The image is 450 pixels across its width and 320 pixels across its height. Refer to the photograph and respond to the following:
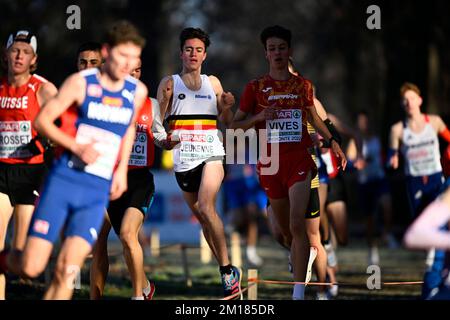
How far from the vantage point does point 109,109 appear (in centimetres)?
801

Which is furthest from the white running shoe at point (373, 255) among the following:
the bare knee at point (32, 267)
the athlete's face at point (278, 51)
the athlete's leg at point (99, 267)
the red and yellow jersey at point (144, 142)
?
the bare knee at point (32, 267)

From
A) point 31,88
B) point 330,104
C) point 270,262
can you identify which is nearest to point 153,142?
point 31,88

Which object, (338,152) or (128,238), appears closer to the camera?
(128,238)

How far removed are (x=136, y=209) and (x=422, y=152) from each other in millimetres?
5612

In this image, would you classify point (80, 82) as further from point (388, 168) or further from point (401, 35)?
point (401, 35)

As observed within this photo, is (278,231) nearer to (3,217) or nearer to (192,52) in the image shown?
(192,52)

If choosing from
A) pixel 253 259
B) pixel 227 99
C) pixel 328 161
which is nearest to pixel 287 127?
pixel 227 99

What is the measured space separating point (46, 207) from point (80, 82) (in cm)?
96

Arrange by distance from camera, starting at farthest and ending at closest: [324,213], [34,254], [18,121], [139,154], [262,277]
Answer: [262,277]
[324,213]
[139,154]
[18,121]
[34,254]

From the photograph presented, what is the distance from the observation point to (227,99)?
1038cm

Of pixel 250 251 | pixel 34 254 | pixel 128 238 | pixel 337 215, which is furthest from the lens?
pixel 250 251

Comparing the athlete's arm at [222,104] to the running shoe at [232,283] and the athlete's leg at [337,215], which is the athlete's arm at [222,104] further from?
the athlete's leg at [337,215]

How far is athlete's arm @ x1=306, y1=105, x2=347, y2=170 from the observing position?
1060 centimetres

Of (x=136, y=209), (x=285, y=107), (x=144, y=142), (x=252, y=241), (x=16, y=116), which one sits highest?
(x=285, y=107)
